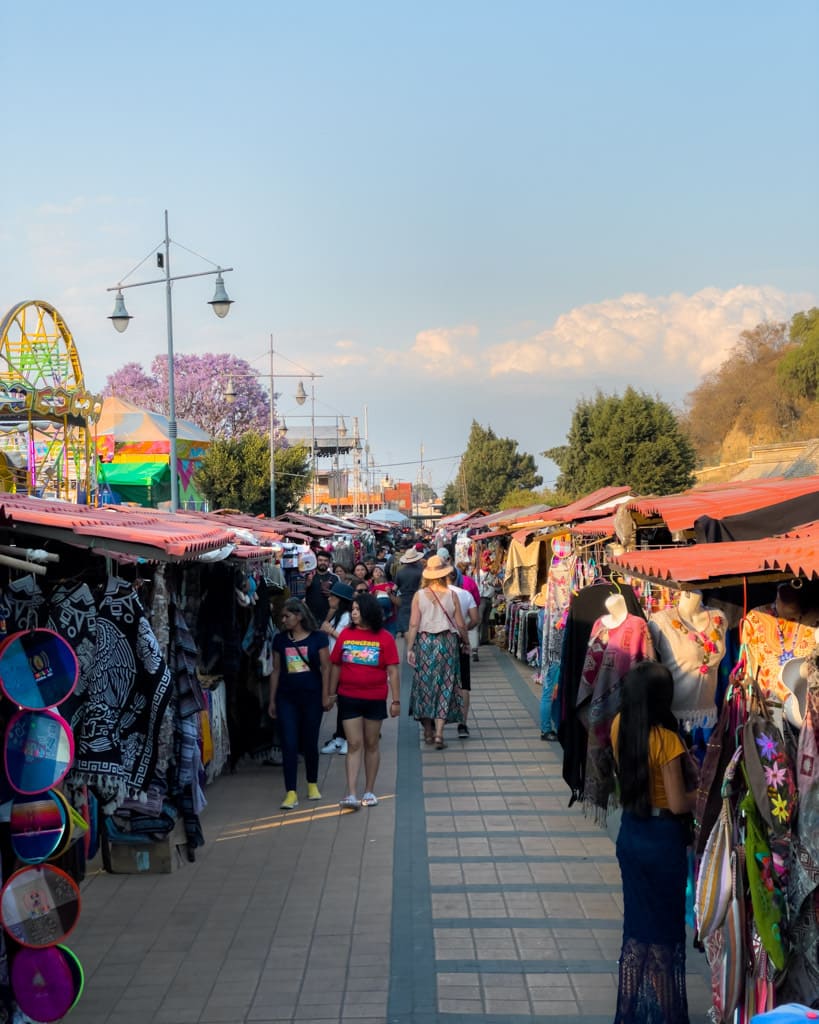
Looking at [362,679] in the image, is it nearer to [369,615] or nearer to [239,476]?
[369,615]

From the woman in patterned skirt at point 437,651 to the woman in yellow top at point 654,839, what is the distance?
21.6ft

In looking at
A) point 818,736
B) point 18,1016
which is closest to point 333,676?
point 18,1016

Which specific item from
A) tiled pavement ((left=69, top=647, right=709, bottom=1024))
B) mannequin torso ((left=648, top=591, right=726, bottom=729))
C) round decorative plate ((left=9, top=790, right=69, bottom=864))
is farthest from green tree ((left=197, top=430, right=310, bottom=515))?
round decorative plate ((left=9, top=790, right=69, bottom=864))

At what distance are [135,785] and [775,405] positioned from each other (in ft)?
171

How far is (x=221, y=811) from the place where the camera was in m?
8.81

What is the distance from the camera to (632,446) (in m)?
29.9

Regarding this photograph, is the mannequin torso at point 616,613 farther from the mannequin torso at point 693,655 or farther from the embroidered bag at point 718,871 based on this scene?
the embroidered bag at point 718,871

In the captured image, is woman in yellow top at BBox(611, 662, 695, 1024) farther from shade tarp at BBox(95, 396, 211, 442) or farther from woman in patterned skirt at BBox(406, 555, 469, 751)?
shade tarp at BBox(95, 396, 211, 442)

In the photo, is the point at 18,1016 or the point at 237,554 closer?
the point at 18,1016

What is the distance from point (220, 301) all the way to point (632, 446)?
15811 millimetres

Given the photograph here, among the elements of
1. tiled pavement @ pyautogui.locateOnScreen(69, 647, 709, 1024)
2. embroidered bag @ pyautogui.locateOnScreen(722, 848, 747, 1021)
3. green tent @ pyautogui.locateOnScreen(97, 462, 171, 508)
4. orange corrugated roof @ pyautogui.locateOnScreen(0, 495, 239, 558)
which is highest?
green tent @ pyautogui.locateOnScreen(97, 462, 171, 508)

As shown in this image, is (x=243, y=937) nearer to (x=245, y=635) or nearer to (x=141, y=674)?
(x=141, y=674)

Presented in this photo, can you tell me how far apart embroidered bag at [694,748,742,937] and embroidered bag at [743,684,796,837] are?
0.45ft

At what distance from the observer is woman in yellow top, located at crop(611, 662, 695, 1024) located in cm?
444
